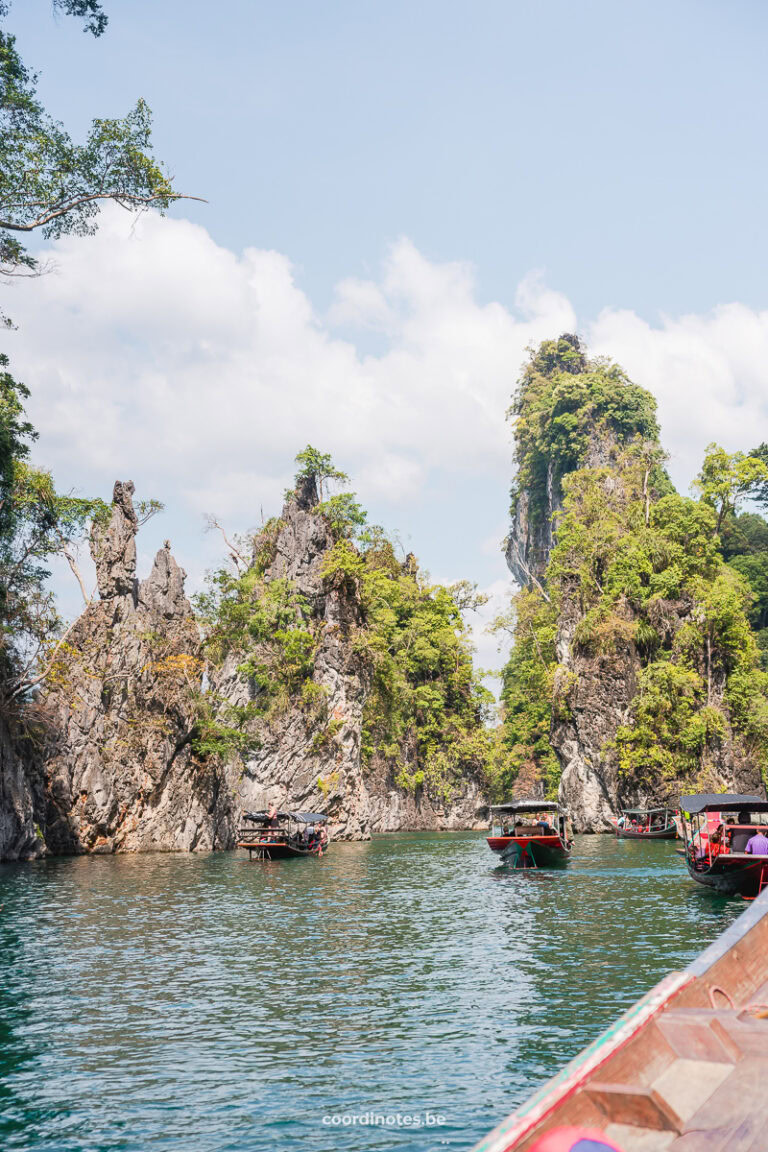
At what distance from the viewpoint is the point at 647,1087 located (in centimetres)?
429

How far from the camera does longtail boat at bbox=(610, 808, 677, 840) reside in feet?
140

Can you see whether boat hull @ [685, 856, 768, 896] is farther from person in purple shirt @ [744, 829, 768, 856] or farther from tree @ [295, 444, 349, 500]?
tree @ [295, 444, 349, 500]

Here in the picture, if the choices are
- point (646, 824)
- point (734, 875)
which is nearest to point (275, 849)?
point (734, 875)

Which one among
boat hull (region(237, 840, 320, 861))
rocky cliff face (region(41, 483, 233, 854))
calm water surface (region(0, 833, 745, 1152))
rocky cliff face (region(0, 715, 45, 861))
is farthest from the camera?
rocky cliff face (region(41, 483, 233, 854))

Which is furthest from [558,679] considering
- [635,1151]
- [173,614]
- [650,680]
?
[635,1151]

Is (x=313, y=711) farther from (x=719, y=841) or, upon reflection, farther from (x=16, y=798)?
(x=719, y=841)

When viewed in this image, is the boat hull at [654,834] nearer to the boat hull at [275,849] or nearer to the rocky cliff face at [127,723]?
the boat hull at [275,849]

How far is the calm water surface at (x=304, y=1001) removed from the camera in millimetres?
8133

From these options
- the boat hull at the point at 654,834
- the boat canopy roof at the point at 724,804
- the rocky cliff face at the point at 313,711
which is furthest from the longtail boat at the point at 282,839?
the boat canopy roof at the point at 724,804

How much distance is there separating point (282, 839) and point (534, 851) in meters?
10.5

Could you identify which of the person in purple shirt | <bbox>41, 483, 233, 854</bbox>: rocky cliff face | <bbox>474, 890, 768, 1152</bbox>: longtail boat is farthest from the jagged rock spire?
<bbox>474, 890, 768, 1152</bbox>: longtail boat

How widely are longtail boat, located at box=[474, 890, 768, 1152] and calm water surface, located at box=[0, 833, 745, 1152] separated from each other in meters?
3.57

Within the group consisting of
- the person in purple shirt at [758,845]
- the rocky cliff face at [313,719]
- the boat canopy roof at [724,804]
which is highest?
the rocky cliff face at [313,719]

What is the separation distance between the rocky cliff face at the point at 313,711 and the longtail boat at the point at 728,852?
25040 millimetres
